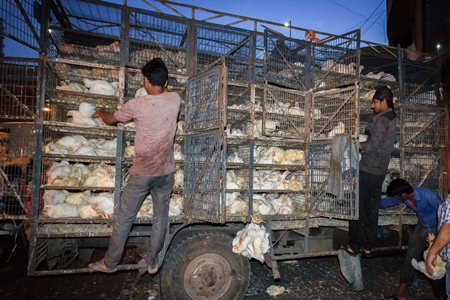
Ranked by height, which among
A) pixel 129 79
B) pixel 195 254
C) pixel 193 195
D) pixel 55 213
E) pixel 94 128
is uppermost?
pixel 129 79

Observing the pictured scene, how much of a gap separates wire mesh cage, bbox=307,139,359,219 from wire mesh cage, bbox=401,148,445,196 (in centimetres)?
217

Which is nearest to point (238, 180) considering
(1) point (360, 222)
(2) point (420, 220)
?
Result: (1) point (360, 222)

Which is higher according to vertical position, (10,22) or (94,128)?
(10,22)

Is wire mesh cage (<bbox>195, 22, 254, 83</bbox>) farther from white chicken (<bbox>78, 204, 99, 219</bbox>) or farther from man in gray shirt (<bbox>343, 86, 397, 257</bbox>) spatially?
white chicken (<bbox>78, 204, 99, 219</bbox>)

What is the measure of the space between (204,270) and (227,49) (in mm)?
4365

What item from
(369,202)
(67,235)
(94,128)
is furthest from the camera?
(369,202)

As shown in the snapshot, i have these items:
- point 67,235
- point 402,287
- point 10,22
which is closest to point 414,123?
point 402,287

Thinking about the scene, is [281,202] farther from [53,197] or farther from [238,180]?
[53,197]

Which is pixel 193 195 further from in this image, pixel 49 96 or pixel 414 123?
pixel 414 123

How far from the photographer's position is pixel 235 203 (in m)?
4.91

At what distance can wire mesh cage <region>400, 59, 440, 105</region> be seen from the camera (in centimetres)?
644

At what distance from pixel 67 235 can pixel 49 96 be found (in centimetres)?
233

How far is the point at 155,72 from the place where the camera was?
3625 mm

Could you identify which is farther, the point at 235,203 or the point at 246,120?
the point at 246,120
